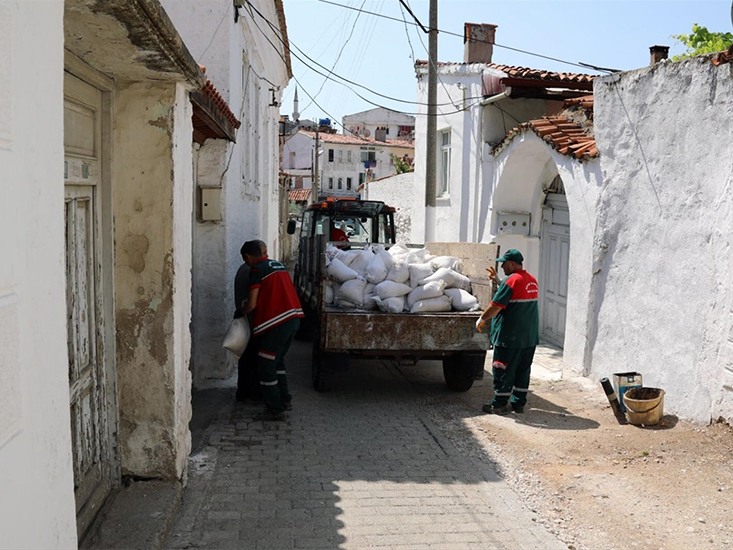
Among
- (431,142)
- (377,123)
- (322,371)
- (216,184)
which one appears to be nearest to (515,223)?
(431,142)

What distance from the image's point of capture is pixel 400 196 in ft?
82.9

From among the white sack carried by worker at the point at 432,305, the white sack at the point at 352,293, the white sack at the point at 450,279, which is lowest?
the white sack carried by worker at the point at 432,305

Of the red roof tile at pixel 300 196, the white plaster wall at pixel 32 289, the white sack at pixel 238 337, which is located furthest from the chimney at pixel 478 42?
the red roof tile at pixel 300 196

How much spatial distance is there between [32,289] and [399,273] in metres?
5.99

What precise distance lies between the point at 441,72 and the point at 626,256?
9.00m

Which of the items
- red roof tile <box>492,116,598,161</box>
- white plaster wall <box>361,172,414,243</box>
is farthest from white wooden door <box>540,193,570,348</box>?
white plaster wall <box>361,172,414,243</box>

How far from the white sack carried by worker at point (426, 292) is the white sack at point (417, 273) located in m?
0.14

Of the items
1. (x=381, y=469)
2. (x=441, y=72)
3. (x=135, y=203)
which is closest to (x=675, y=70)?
(x=381, y=469)

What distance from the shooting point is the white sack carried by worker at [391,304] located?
7.34 meters

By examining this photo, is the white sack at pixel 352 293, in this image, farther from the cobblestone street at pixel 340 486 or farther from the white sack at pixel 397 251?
the cobblestone street at pixel 340 486

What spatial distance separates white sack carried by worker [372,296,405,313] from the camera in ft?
24.1

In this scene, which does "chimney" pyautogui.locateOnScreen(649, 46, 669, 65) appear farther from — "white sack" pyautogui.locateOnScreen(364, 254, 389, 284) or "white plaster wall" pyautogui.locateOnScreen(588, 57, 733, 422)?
"white sack" pyautogui.locateOnScreen(364, 254, 389, 284)

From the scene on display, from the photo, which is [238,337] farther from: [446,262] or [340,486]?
[446,262]

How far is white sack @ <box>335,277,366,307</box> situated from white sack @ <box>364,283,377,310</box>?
53mm
